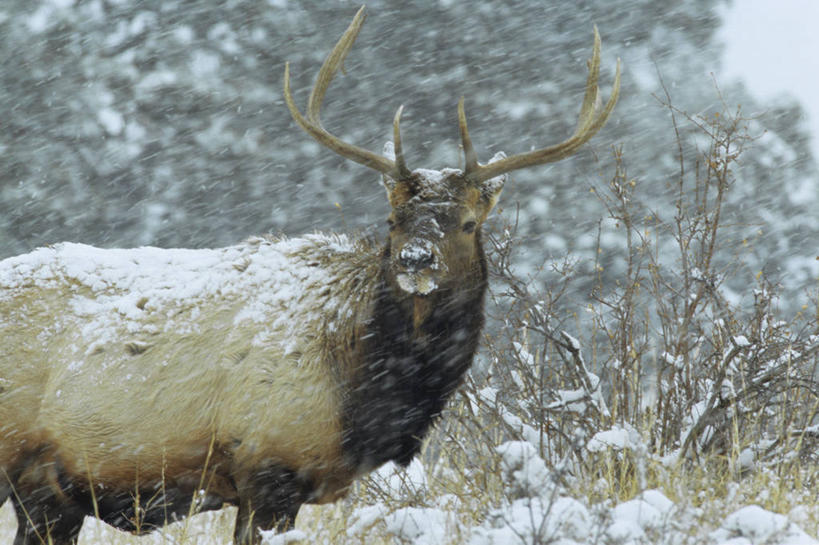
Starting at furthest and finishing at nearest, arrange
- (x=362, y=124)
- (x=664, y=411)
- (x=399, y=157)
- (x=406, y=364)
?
(x=362, y=124) → (x=664, y=411) → (x=399, y=157) → (x=406, y=364)

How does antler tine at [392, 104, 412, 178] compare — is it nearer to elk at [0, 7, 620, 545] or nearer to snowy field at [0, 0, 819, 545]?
elk at [0, 7, 620, 545]

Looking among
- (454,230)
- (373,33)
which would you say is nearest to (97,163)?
(373,33)

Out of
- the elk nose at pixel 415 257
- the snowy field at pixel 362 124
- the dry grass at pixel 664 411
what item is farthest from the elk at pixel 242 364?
the snowy field at pixel 362 124

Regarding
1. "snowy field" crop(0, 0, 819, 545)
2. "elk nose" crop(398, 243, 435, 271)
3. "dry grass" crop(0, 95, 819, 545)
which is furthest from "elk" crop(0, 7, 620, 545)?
"snowy field" crop(0, 0, 819, 545)

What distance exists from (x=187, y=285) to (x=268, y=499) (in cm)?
117

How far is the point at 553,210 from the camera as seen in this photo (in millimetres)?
13203

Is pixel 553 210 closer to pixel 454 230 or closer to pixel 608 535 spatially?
pixel 454 230

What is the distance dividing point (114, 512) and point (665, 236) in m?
9.91

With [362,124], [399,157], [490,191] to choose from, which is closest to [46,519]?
[399,157]

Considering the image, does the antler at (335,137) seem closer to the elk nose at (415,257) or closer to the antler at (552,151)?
the antler at (552,151)

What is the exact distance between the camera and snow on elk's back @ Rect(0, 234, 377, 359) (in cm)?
428

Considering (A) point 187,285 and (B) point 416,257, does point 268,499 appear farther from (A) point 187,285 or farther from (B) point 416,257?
(B) point 416,257

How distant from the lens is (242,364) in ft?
13.4

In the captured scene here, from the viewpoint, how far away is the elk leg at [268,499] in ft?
12.9
